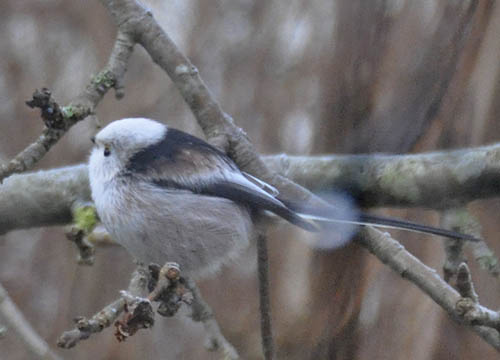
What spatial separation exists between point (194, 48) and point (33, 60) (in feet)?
3.20

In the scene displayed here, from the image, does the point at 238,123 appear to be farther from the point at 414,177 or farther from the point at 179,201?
the point at 179,201

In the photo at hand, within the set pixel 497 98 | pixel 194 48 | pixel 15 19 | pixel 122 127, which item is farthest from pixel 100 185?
pixel 15 19

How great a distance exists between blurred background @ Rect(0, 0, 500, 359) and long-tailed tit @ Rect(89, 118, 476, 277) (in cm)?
34

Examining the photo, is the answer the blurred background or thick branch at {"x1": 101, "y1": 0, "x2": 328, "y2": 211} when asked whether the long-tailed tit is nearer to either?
thick branch at {"x1": 101, "y1": 0, "x2": 328, "y2": 211}

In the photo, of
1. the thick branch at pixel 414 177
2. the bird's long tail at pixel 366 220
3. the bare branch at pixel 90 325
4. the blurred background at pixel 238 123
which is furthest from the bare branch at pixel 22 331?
the thick branch at pixel 414 177

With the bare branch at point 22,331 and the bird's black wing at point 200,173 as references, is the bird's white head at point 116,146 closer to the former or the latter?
the bird's black wing at point 200,173

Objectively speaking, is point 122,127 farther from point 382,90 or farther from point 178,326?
point 178,326

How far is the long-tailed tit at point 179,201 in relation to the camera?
213cm

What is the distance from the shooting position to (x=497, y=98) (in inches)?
89.6

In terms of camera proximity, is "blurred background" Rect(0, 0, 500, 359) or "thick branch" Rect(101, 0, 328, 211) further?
"thick branch" Rect(101, 0, 328, 211)

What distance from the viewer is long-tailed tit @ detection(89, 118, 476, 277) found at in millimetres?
2131

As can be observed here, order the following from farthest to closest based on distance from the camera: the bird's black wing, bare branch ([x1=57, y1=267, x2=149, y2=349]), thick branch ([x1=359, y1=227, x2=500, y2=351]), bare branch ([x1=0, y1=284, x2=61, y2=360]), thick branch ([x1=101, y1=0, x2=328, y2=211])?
thick branch ([x1=101, y1=0, x2=328, y2=211])
the bird's black wing
bare branch ([x1=0, y1=284, x2=61, y2=360])
thick branch ([x1=359, y1=227, x2=500, y2=351])
bare branch ([x1=57, y1=267, x2=149, y2=349])

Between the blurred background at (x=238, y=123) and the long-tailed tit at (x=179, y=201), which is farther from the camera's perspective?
the blurred background at (x=238, y=123)

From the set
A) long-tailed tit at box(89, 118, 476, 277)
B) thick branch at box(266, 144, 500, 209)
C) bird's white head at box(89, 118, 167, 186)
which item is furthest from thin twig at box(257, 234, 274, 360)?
bird's white head at box(89, 118, 167, 186)
